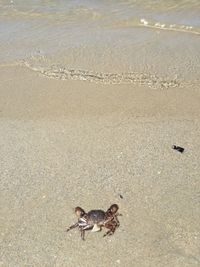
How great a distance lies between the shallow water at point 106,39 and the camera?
23.2 ft

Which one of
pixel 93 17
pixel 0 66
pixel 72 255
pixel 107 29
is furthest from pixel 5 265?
pixel 93 17

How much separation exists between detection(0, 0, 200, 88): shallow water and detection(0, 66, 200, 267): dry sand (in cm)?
57

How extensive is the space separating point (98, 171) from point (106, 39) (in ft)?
13.1

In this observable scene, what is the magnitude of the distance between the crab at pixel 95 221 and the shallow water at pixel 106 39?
9.33 feet

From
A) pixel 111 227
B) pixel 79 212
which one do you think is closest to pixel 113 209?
pixel 111 227

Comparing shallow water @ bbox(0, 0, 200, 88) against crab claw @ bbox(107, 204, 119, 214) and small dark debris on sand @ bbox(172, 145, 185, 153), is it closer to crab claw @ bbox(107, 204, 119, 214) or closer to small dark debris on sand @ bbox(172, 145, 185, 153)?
small dark debris on sand @ bbox(172, 145, 185, 153)

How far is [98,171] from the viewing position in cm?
479

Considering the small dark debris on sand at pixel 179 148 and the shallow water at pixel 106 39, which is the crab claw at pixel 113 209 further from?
the shallow water at pixel 106 39

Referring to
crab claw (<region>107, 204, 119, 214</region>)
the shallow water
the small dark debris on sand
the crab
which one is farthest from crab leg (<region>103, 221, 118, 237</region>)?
the shallow water

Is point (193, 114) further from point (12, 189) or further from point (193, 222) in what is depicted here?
point (12, 189)

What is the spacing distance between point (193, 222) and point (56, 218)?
1.18 metres

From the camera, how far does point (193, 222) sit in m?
4.13

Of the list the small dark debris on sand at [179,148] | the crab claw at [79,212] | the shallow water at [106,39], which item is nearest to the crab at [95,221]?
the crab claw at [79,212]

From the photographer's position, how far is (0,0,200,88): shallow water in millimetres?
7066
